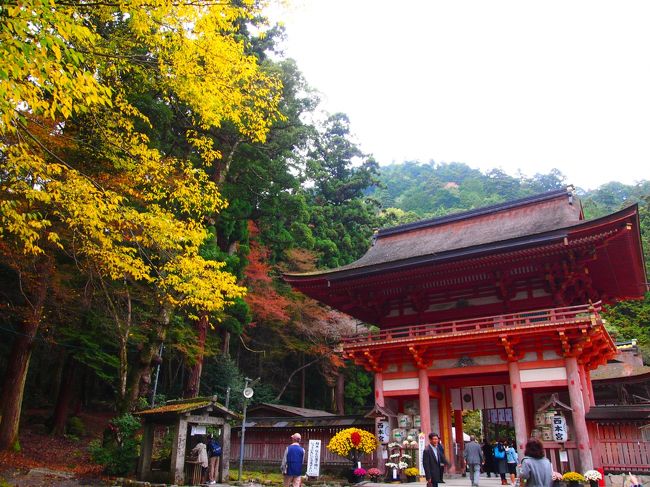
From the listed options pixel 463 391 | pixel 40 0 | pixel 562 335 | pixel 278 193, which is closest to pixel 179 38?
pixel 40 0

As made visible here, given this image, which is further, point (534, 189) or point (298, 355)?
point (534, 189)

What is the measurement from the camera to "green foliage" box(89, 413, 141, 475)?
44.8 ft

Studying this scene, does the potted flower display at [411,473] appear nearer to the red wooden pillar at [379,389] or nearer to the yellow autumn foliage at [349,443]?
the yellow autumn foliage at [349,443]

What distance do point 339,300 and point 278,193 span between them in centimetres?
1023

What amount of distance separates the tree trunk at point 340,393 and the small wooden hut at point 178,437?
57.4 ft

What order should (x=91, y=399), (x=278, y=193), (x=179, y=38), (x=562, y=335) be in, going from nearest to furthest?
(x=179, y=38) → (x=562, y=335) → (x=278, y=193) → (x=91, y=399)

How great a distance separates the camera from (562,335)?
43.3ft

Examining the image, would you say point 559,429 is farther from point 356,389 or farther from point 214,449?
point 356,389

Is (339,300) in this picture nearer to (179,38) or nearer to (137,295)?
(137,295)

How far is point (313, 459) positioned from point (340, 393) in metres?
16.5

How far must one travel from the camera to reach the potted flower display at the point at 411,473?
1400 cm

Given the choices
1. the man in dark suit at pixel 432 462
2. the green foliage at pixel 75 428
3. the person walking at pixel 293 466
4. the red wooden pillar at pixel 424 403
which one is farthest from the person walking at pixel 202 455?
the green foliage at pixel 75 428

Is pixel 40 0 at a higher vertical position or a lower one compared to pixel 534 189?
lower

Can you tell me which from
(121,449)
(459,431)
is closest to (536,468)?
(121,449)
